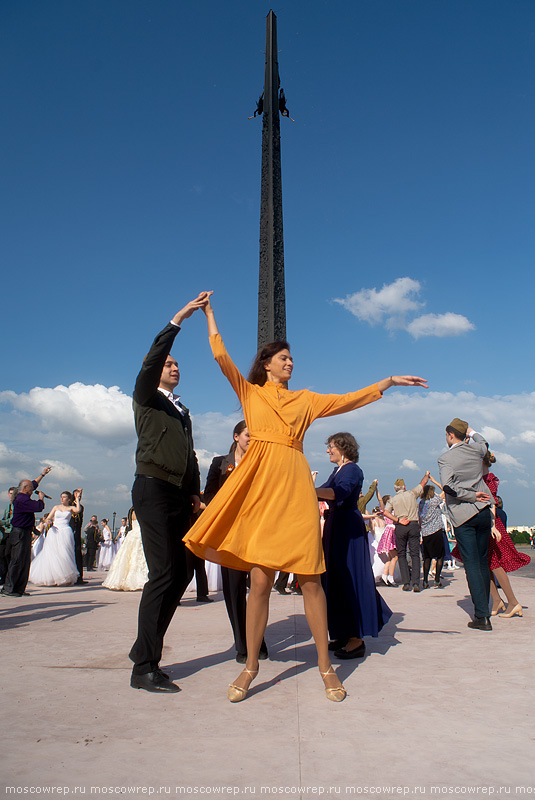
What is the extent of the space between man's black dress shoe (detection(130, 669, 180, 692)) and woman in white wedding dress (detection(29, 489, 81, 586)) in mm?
8974

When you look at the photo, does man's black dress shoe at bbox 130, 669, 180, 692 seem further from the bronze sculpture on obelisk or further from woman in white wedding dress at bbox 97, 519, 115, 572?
woman in white wedding dress at bbox 97, 519, 115, 572

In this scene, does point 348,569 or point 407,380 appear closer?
point 407,380

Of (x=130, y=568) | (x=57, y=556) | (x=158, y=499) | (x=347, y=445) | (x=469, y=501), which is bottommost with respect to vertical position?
(x=130, y=568)

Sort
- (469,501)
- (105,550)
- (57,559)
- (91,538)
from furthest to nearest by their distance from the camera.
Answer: (105,550) → (91,538) → (57,559) → (469,501)

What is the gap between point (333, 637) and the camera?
3953 mm

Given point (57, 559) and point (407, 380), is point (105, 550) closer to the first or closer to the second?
point (57, 559)

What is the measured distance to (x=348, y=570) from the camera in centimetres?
407

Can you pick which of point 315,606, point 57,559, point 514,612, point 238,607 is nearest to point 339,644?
point 238,607

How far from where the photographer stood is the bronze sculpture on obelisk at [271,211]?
13.9m

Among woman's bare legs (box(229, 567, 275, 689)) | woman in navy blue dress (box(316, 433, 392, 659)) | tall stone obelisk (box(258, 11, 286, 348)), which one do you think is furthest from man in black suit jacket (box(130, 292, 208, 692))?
tall stone obelisk (box(258, 11, 286, 348))

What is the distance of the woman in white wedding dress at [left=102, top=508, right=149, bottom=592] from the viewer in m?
9.07

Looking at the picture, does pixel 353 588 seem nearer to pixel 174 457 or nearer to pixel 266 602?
pixel 266 602

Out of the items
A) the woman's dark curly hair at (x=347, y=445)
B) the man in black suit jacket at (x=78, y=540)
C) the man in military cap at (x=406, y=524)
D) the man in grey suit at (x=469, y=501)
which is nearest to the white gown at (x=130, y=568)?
the man in black suit jacket at (x=78, y=540)

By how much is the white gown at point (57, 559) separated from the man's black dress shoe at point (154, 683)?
8.98 metres
